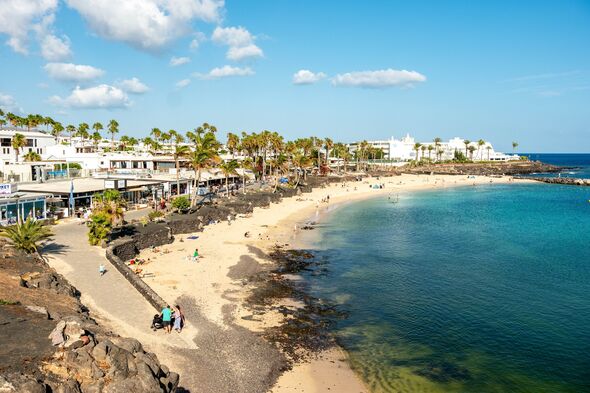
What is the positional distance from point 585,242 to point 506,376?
38.7m

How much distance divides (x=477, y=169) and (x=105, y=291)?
17771 cm

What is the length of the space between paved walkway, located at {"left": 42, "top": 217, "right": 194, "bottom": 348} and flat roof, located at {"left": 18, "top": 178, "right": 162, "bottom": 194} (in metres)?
10.5

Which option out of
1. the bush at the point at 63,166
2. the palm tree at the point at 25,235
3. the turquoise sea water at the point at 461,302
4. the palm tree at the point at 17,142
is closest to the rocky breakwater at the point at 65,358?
the palm tree at the point at 25,235

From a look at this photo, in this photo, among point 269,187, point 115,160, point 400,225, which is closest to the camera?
point 400,225

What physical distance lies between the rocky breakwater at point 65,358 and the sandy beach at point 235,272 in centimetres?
391

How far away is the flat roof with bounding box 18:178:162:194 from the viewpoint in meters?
42.4

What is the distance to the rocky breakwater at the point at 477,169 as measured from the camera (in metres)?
162

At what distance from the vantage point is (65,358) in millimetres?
13336

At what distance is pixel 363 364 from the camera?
20.2 metres

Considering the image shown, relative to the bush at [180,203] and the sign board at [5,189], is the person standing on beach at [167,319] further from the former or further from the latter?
the bush at [180,203]

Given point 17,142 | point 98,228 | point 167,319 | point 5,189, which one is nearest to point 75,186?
point 5,189

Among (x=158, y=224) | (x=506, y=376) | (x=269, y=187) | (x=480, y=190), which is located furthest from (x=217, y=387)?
(x=480, y=190)

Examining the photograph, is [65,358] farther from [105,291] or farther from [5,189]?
[5,189]

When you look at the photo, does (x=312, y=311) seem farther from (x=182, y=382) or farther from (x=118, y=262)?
(x=118, y=262)
